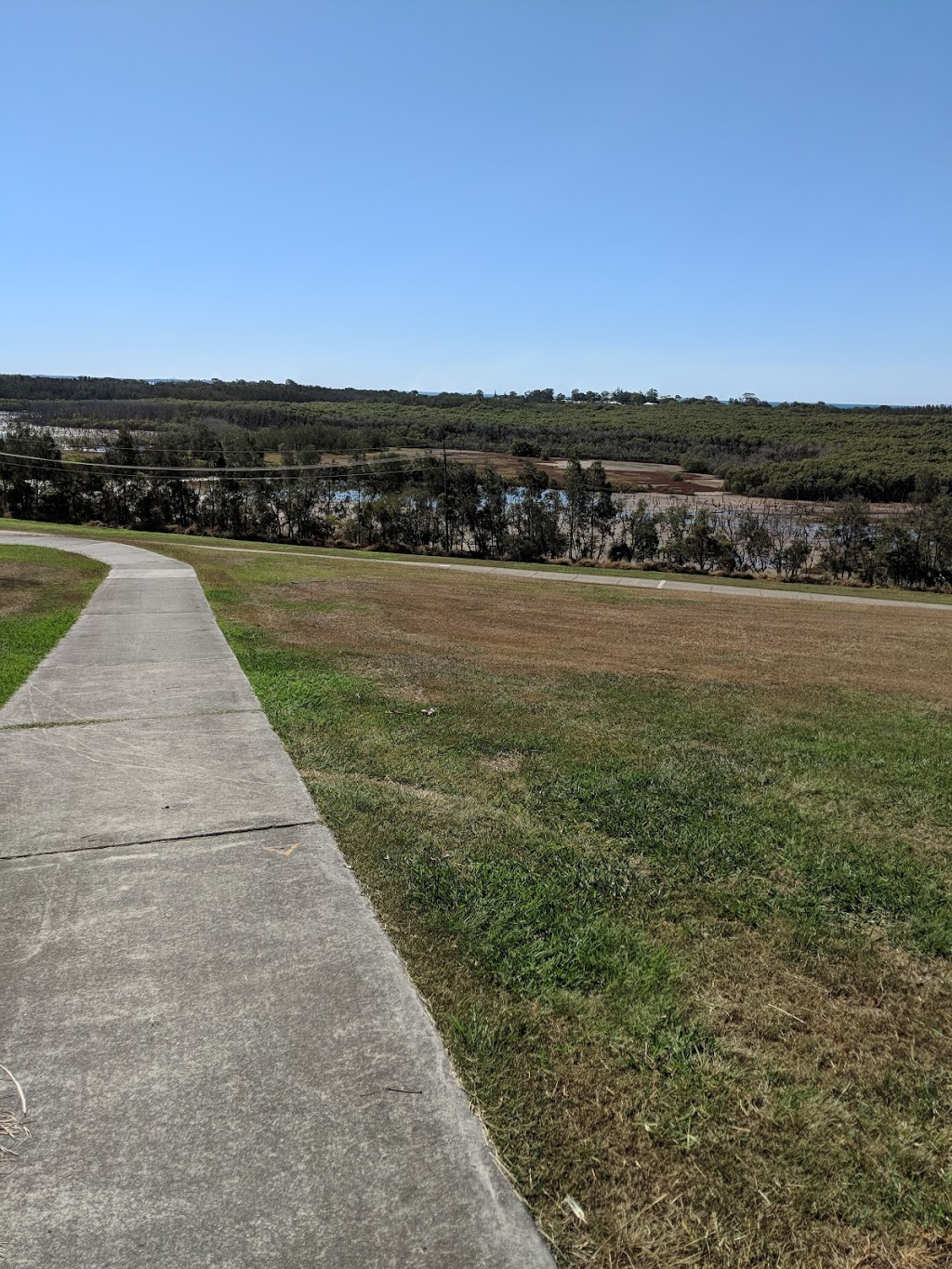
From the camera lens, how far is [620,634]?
11555 mm

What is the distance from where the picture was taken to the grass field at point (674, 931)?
78.6 inches

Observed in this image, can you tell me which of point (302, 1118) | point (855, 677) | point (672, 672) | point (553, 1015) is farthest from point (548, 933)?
point (855, 677)

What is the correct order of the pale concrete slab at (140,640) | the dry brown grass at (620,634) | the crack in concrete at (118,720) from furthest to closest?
1. the dry brown grass at (620,634)
2. the pale concrete slab at (140,640)
3. the crack in concrete at (118,720)

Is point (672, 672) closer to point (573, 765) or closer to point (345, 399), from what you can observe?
point (573, 765)

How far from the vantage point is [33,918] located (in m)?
3.13

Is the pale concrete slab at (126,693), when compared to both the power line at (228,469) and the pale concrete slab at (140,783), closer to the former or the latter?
the pale concrete slab at (140,783)

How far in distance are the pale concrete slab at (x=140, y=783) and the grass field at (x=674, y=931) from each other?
13.3 inches

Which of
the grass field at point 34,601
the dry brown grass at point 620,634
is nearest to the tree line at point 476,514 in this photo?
the dry brown grass at point 620,634

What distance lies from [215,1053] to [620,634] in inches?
383

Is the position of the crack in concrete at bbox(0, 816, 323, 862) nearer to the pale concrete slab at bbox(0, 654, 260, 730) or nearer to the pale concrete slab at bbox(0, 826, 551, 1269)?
the pale concrete slab at bbox(0, 826, 551, 1269)

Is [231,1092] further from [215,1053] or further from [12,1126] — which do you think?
[12,1126]

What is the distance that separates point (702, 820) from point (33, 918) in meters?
3.29

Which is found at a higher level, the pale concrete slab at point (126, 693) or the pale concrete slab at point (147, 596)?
the pale concrete slab at point (126, 693)

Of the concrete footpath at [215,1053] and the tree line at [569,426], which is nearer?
the concrete footpath at [215,1053]
